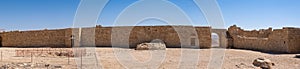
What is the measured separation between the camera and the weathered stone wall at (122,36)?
23.0 metres

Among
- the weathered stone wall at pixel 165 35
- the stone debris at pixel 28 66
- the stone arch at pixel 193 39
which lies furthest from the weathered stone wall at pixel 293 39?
the stone debris at pixel 28 66

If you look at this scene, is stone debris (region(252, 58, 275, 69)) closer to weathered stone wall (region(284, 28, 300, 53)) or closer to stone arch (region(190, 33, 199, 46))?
weathered stone wall (region(284, 28, 300, 53))

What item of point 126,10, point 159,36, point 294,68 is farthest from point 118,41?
point 294,68


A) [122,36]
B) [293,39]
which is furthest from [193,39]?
[293,39]

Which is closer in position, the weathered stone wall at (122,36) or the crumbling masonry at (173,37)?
the crumbling masonry at (173,37)

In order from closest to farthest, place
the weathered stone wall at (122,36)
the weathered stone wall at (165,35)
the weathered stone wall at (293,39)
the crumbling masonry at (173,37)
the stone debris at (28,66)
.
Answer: the stone debris at (28,66)
the weathered stone wall at (293,39)
the crumbling masonry at (173,37)
the weathered stone wall at (165,35)
the weathered stone wall at (122,36)

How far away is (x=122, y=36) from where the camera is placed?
77.8ft

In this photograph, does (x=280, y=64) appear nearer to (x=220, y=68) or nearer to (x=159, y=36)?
(x=220, y=68)

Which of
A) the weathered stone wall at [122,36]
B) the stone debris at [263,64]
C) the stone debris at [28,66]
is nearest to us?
the stone debris at [28,66]

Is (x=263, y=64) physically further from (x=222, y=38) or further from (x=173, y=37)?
(x=222, y=38)

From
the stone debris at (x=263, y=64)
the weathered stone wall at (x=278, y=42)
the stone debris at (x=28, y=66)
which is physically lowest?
the stone debris at (x=263, y=64)

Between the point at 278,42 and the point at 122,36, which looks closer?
the point at 278,42

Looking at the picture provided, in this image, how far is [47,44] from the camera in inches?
1026

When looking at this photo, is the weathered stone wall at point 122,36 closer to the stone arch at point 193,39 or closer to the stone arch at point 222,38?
the stone arch at point 193,39
